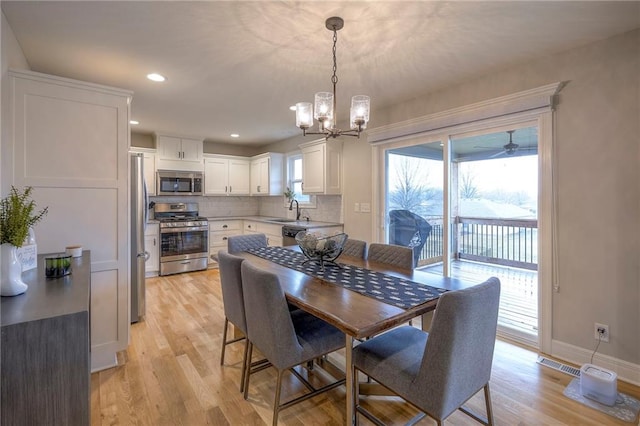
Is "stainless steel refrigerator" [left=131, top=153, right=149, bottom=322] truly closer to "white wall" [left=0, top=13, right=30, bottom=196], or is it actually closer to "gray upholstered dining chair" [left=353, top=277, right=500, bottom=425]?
"white wall" [left=0, top=13, right=30, bottom=196]

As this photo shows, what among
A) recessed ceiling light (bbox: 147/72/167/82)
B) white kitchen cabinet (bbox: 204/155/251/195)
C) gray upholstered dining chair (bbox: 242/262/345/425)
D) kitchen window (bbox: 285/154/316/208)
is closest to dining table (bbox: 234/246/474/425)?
gray upholstered dining chair (bbox: 242/262/345/425)

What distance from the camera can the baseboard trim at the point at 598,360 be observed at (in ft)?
7.07

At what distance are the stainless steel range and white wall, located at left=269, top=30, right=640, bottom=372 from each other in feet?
15.7

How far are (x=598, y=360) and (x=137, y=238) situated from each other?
13.6ft

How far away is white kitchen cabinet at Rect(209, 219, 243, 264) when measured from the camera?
552cm

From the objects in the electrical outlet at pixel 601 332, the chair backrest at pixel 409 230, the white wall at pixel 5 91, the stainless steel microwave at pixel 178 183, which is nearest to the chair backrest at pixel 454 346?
the electrical outlet at pixel 601 332

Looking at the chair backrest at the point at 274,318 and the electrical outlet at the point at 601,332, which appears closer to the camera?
the chair backrest at the point at 274,318

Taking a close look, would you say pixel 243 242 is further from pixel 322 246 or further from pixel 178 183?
pixel 178 183

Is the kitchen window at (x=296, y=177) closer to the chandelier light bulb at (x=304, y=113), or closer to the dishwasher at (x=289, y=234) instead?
the dishwasher at (x=289, y=234)

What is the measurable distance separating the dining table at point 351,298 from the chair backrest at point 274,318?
0.10m

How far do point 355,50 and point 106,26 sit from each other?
5.73 ft

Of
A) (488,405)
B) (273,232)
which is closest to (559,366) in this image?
(488,405)

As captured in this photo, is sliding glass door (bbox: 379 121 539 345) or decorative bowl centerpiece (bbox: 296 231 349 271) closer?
decorative bowl centerpiece (bbox: 296 231 349 271)

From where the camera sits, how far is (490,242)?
13.7 feet
